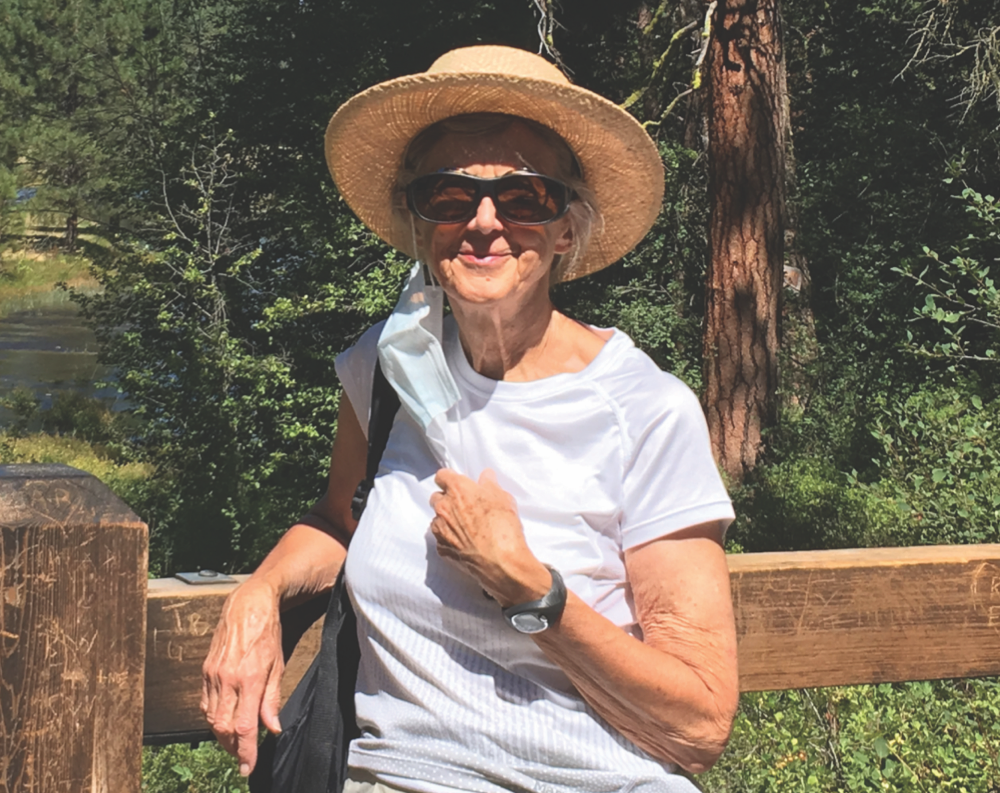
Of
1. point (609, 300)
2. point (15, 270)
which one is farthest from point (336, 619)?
point (15, 270)

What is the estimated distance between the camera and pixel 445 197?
185cm

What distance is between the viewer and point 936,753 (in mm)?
2955

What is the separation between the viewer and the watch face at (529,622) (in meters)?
1.52

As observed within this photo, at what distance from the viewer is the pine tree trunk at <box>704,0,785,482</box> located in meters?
8.05

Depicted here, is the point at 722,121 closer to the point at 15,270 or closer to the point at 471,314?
the point at 471,314

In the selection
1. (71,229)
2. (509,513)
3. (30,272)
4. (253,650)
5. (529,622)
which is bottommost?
(30,272)

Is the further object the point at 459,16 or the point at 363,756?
the point at 459,16

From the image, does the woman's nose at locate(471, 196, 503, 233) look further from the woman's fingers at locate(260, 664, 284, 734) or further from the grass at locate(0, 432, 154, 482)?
the grass at locate(0, 432, 154, 482)

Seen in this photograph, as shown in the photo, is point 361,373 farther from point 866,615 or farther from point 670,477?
point 866,615

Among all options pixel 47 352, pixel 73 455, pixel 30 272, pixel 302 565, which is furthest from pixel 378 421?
pixel 30 272

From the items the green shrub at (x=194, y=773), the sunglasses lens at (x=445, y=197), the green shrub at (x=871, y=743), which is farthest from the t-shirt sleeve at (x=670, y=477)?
the green shrub at (x=194, y=773)

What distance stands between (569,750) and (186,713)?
564 millimetres

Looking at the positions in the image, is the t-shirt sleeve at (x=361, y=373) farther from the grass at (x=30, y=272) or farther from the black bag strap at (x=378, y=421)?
the grass at (x=30, y=272)

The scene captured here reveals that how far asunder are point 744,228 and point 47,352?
1681cm
